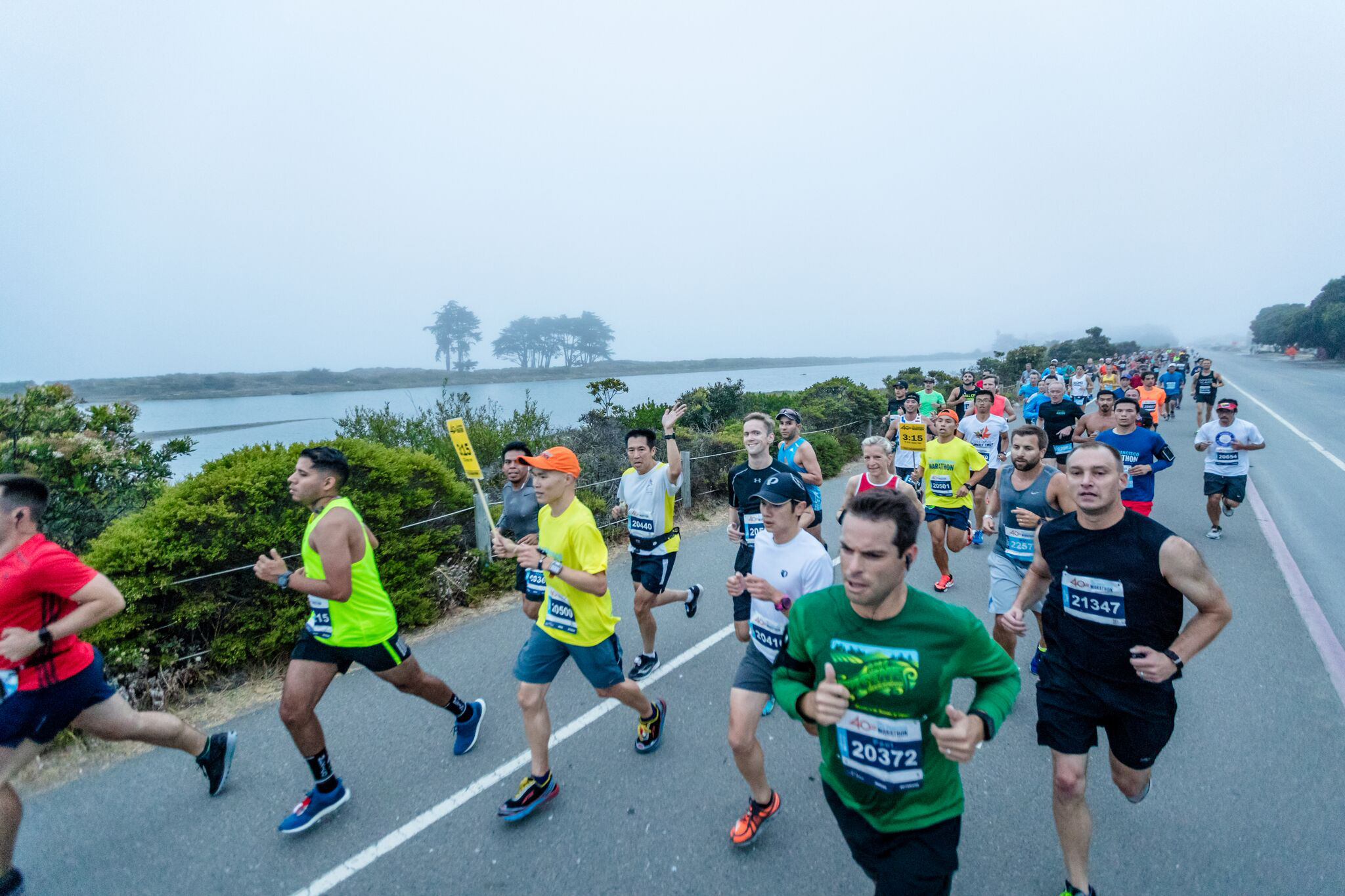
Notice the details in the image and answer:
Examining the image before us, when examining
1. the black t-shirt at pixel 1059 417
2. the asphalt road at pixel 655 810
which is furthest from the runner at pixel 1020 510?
the black t-shirt at pixel 1059 417

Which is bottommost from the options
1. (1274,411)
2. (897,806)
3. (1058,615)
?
(1274,411)

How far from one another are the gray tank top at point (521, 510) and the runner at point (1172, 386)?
69.5ft

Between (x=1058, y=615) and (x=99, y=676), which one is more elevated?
(x=1058, y=615)

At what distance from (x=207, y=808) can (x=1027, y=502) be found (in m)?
5.40

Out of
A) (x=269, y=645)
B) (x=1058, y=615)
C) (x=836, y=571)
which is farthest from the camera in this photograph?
(x=836, y=571)

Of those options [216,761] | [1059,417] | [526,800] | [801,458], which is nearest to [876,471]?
[801,458]

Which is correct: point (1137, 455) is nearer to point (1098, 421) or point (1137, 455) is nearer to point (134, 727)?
point (1098, 421)

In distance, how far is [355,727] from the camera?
4.02 meters

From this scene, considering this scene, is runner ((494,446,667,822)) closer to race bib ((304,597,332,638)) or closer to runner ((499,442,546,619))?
race bib ((304,597,332,638))

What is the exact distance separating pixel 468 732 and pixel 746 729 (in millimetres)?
2035

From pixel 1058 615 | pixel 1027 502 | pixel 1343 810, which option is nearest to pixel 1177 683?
pixel 1343 810

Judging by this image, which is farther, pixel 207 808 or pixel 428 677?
pixel 428 677

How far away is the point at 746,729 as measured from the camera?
8.91ft

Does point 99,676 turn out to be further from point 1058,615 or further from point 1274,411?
point 1274,411
